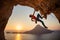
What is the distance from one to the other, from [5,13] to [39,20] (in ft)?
6.40

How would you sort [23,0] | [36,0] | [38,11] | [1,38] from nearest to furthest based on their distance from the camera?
[36,0] → [23,0] → [38,11] → [1,38]

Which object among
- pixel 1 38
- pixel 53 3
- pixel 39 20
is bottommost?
pixel 1 38

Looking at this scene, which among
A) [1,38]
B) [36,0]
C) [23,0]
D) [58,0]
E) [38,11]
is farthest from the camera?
[1,38]

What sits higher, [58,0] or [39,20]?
[58,0]

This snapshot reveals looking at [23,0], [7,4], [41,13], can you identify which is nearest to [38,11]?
[41,13]

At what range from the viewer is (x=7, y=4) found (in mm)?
8617

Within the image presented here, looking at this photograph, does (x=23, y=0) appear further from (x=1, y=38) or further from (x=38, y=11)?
(x=1, y=38)

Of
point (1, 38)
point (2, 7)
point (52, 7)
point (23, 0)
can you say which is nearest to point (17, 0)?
point (23, 0)

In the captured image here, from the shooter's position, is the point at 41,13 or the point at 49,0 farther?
the point at 41,13

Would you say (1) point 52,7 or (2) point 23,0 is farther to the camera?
(2) point 23,0

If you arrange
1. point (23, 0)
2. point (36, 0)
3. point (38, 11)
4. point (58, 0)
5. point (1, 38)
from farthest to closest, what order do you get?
point (1, 38) < point (38, 11) < point (23, 0) < point (36, 0) < point (58, 0)

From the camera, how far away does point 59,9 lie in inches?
293

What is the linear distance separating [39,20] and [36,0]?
1.30 m

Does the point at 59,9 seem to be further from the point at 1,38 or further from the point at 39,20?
the point at 1,38
